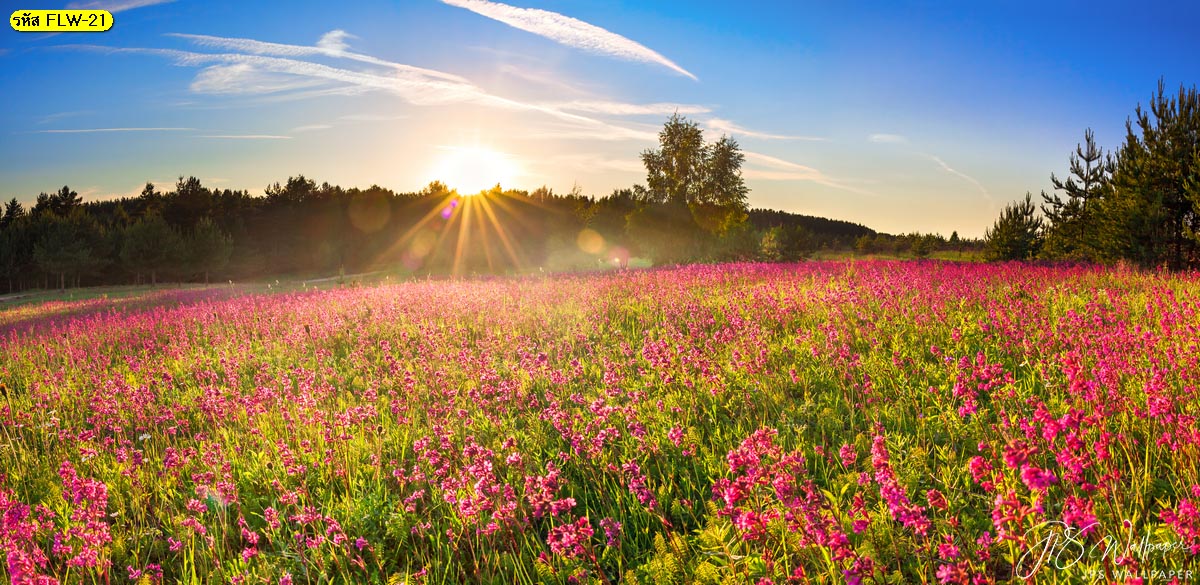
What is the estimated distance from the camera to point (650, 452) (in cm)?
348

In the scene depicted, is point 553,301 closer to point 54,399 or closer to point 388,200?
point 54,399

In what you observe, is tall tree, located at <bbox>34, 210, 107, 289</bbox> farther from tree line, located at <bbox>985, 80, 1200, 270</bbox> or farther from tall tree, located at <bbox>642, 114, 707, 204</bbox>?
tree line, located at <bbox>985, 80, 1200, 270</bbox>

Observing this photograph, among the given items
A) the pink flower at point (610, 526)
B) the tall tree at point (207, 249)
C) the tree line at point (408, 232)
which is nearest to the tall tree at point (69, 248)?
the tree line at point (408, 232)

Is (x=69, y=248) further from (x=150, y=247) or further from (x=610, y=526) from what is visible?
(x=610, y=526)

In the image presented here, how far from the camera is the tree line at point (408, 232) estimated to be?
4603cm

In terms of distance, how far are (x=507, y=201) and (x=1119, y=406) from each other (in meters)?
69.7

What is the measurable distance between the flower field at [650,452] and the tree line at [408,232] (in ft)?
73.3

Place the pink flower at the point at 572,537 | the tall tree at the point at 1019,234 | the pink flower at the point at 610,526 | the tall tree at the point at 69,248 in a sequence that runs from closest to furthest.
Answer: the pink flower at the point at 572,537 → the pink flower at the point at 610,526 → the tall tree at the point at 1019,234 → the tall tree at the point at 69,248

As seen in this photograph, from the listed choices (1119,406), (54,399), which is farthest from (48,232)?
(1119,406)

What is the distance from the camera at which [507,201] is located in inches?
2768

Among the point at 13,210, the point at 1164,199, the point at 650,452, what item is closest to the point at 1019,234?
the point at 1164,199

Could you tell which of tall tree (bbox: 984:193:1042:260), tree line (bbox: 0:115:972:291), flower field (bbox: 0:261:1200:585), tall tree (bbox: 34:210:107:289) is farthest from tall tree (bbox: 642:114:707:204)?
tall tree (bbox: 34:210:107:289)

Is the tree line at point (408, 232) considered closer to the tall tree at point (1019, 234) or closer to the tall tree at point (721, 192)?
the tall tree at point (721, 192)

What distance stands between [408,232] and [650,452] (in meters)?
77.9
